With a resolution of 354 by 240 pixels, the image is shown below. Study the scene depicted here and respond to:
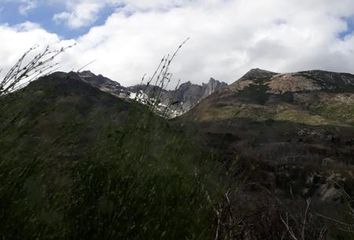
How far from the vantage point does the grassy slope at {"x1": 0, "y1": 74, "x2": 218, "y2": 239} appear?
3.64 m

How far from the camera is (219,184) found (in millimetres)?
5023

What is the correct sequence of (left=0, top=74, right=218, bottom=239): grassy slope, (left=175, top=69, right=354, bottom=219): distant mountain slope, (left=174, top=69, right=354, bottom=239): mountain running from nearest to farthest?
(left=0, top=74, right=218, bottom=239): grassy slope → (left=174, top=69, right=354, bottom=239): mountain → (left=175, top=69, right=354, bottom=219): distant mountain slope

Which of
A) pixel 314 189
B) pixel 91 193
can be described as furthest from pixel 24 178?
pixel 314 189

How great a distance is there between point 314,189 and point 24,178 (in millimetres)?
48545

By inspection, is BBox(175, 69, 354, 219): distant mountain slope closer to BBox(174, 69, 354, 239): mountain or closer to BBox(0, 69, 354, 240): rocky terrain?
BBox(174, 69, 354, 239): mountain

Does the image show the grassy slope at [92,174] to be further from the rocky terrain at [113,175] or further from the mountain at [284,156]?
the mountain at [284,156]

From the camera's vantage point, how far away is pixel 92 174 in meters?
4.10

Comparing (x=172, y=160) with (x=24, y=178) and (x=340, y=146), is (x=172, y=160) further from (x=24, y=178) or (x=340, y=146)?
(x=340, y=146)

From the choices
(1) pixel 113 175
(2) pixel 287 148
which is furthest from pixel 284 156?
(1) pixel 113 175

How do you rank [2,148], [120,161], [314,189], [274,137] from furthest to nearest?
[274,137], [314,189], [120,161], [2,148]

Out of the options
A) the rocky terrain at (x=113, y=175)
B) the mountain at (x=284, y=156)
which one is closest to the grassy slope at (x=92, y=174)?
the rocky terrain at (x=113, y=175)

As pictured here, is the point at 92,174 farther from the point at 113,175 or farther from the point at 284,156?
the point at 284,156

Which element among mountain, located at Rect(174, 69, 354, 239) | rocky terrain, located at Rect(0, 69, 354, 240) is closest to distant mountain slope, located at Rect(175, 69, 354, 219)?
mountain, located at Rect(174, 69, 354, 239)

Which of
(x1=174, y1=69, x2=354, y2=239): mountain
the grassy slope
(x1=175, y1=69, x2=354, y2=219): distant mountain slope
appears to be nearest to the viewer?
the grassy slope
